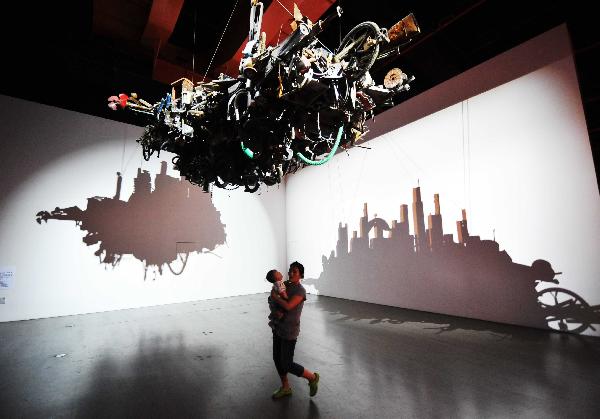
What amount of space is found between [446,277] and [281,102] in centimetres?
459

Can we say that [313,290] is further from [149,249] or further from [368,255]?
[149,249]

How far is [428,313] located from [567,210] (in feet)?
9.40

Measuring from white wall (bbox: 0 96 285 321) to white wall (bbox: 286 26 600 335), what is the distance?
501 cm

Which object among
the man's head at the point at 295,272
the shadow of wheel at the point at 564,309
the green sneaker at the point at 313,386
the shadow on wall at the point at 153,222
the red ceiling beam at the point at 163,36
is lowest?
the green sneaker at the point at 313,386

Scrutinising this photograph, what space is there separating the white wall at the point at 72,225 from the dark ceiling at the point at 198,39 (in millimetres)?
927

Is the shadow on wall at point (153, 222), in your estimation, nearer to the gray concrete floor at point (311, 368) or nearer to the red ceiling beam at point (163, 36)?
the gray concrete floor at point (311, 368)

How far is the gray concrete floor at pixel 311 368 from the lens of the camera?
2.35m

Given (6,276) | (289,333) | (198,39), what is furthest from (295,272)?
(6,276)

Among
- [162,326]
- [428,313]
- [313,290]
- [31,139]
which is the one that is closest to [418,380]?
[428,313]

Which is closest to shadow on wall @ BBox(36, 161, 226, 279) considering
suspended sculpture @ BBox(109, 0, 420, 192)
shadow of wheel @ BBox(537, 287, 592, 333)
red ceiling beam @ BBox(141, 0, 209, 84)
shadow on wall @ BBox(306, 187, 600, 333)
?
red ceiling beam @ BBox(141, 0, 209, 84)

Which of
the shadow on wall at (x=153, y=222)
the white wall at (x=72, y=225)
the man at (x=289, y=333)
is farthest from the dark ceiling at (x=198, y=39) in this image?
the man at (x=289, y=333)

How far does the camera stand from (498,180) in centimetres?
501

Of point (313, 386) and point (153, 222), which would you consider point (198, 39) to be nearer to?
point (153, 222)

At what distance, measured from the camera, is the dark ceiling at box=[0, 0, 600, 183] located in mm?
4410
